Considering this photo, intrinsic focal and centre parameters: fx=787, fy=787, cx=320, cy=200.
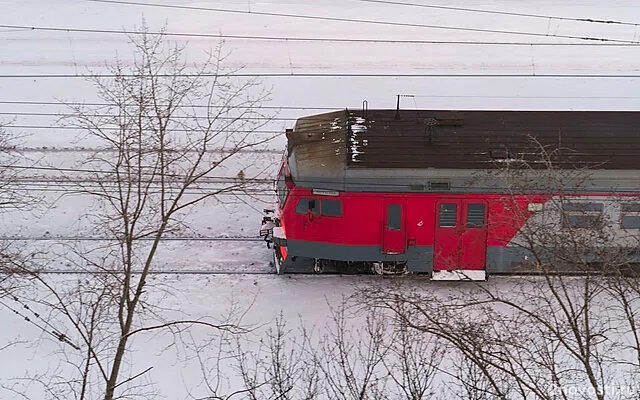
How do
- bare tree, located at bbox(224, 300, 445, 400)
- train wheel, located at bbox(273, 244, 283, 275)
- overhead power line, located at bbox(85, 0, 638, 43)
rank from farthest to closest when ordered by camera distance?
overhead power line, located at bbox(85, 0, 638, 43) < train wheel, located at bbox(273, 244, 283, 275) < bare tree, located at bbox(224, 300, 445, 400)

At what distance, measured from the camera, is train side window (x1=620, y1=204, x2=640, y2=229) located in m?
15.1

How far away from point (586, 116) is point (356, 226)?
5.55 m

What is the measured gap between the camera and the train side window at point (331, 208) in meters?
15.2

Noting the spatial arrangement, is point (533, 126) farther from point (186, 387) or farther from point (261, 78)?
point (261, 78)

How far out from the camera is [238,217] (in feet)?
60.5

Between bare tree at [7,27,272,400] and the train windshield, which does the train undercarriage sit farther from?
bare tree at [7,27,272,400]

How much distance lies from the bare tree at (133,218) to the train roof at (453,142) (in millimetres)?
1613

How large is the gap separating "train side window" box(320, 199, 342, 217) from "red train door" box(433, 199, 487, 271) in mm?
1883

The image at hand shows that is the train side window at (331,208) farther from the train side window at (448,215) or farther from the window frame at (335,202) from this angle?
the train side window at (448,215)

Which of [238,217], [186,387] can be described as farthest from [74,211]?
[186,387]

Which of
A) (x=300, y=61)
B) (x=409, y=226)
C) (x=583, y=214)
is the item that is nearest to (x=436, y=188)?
(x=409, y=226)

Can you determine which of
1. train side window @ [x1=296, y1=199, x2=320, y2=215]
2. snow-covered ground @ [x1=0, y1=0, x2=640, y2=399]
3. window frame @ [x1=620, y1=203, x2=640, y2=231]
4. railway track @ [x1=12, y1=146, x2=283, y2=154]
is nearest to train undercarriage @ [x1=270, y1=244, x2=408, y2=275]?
snow-covered ground @ [x1=0, y1=0, x2=640, y2=399]

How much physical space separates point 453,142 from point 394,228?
206 cm

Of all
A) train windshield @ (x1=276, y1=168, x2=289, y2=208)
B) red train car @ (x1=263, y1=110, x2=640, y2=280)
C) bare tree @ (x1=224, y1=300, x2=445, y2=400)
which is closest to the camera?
bare tree @ (x1=224, y1=300, x2=445, y2=400)
